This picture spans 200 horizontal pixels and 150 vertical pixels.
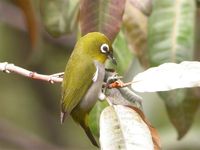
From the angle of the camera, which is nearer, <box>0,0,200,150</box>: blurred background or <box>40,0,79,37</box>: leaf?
<box>40,0,79,37</box>: leaf

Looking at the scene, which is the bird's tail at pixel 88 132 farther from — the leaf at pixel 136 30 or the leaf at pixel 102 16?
the leaf at pixel 136 30

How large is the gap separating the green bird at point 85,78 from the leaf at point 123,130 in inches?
5.1

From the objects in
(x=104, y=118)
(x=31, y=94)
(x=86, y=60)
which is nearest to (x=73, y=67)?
(x=86, y=60)

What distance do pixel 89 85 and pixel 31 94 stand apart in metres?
2.27

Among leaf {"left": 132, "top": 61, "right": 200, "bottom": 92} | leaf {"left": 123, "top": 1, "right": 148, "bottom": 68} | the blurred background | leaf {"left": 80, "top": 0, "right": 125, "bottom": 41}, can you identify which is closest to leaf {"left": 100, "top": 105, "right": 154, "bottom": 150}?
leaf {"left": 132, "top": 61, "right": 200, "bottom": 92}

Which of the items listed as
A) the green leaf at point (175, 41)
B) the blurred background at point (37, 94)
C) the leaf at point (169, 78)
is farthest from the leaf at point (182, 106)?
the blurred background at point (37, 94)

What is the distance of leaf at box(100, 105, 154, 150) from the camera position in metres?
1.28

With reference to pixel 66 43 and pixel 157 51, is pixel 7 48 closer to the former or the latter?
pixel 66 43

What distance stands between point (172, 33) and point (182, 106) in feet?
0.54

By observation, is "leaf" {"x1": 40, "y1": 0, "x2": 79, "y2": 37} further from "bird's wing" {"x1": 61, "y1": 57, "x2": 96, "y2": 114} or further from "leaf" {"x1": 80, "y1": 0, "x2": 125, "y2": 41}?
"bird's wing" {"x1": 61, "y1": 57, "x2": 96, "y2": 114}

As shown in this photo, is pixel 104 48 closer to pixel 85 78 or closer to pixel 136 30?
pixel 85 78

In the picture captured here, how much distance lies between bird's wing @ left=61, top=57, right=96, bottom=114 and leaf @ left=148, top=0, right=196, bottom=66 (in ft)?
0.77

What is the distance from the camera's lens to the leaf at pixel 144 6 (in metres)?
1.74

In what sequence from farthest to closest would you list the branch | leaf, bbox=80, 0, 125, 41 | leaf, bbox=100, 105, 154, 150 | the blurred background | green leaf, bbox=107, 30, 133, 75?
the blurred background → green leaf, bbox=107, 30, 133, 75 → leaf, bbox=80, 0, 125, 41 → the branch → leaf, bbox=100, 105, 154, 150
